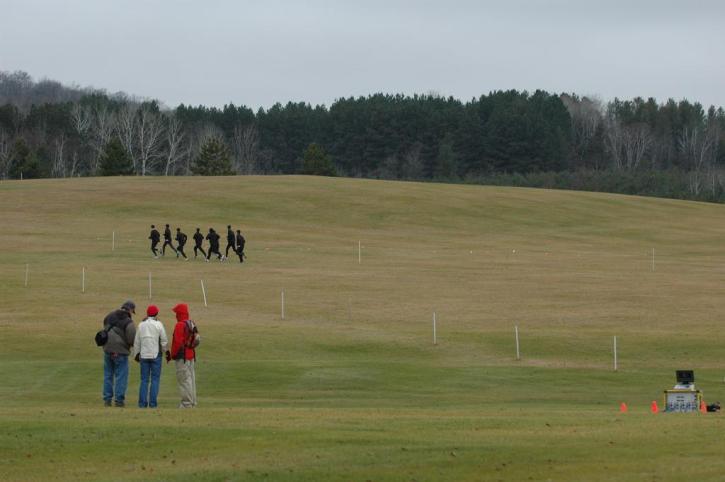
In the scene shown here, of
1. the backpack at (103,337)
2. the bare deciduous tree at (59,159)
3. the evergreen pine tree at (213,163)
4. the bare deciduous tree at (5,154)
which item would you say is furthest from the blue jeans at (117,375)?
the bare deciduous tree at (59,159)

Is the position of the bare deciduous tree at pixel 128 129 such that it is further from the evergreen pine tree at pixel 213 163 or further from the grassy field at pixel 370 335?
the grassy field at pixel 370 335

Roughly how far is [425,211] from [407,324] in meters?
52.9

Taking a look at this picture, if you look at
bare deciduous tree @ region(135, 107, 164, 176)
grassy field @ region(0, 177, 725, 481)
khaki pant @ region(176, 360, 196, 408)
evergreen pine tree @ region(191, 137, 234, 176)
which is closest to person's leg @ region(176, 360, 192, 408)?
khaki pant @ region(176, 360, 196, 408)

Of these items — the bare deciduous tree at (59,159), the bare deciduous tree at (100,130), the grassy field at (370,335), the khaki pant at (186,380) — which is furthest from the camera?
the bare deciduous tree at (100,130)

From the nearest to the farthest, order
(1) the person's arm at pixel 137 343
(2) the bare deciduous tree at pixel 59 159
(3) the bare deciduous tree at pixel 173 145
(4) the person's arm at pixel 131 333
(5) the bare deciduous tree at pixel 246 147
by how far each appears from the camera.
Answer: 1. (1) the person's arm at pixel 137 343
2. (4) the person's arm at pixel 131 333
3. (2) the bare deciduous tree at pixel 59 159
4. (3) the bare deciduous tree at pixel 173 145
5. (5) the bare deciduous tree at pixel 246 147

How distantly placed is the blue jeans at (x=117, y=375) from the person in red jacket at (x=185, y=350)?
1.21 meters

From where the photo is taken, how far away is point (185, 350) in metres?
22.9

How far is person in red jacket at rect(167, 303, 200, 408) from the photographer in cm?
2278

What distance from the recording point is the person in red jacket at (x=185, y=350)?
74.7ft

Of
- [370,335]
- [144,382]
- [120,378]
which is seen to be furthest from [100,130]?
[144,382]

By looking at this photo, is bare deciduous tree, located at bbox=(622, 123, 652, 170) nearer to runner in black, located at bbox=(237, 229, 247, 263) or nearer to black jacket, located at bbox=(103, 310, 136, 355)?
runner in black, located at bbox=(237, 229, 247, 263)

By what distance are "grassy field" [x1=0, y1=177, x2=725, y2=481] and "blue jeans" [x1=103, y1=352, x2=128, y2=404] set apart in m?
1.25

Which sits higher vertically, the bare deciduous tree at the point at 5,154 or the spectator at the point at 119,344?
the bare deciduous tree at the point at 5,154

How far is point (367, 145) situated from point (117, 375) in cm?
16401
